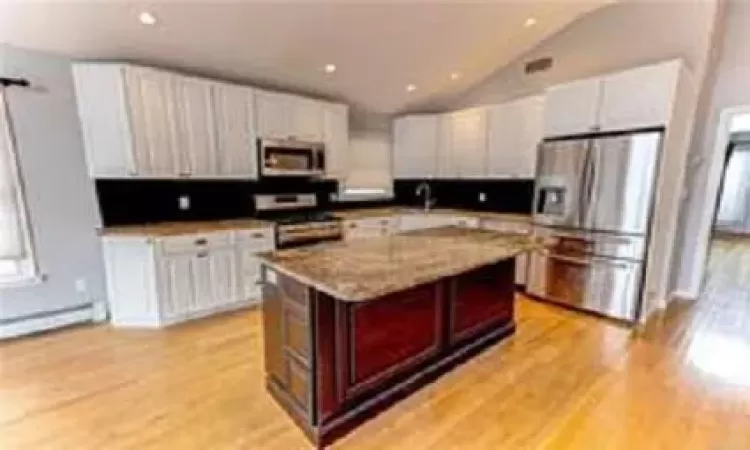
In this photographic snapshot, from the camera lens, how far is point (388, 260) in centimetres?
246

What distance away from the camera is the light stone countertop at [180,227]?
360cm

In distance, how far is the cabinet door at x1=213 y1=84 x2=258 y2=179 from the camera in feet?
13.7

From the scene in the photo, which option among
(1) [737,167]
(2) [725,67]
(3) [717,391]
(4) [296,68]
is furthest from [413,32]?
(1) [737,167]

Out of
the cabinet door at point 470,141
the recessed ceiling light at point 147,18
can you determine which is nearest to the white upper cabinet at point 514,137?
the cabinet door at point 470,141

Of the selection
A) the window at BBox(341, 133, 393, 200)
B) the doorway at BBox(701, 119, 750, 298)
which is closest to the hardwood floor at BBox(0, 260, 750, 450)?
the window at BBox(341, 133, 393, 200)

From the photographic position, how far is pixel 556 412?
2.45 metres

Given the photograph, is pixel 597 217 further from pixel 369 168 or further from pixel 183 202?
pixel 183 202

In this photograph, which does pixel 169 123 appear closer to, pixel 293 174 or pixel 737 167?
pixel 293 174

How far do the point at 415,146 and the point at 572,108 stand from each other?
2.32 meters

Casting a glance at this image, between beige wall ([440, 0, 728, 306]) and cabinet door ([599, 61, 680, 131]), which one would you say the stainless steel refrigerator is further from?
beige wall ([440, 0, 728, 306])

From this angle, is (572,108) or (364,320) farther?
(572,108)

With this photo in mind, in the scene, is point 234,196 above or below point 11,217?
above

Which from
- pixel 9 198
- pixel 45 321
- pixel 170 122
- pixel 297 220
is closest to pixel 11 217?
pixel 9 198

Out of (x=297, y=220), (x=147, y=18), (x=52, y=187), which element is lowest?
(x=297, y=220)
